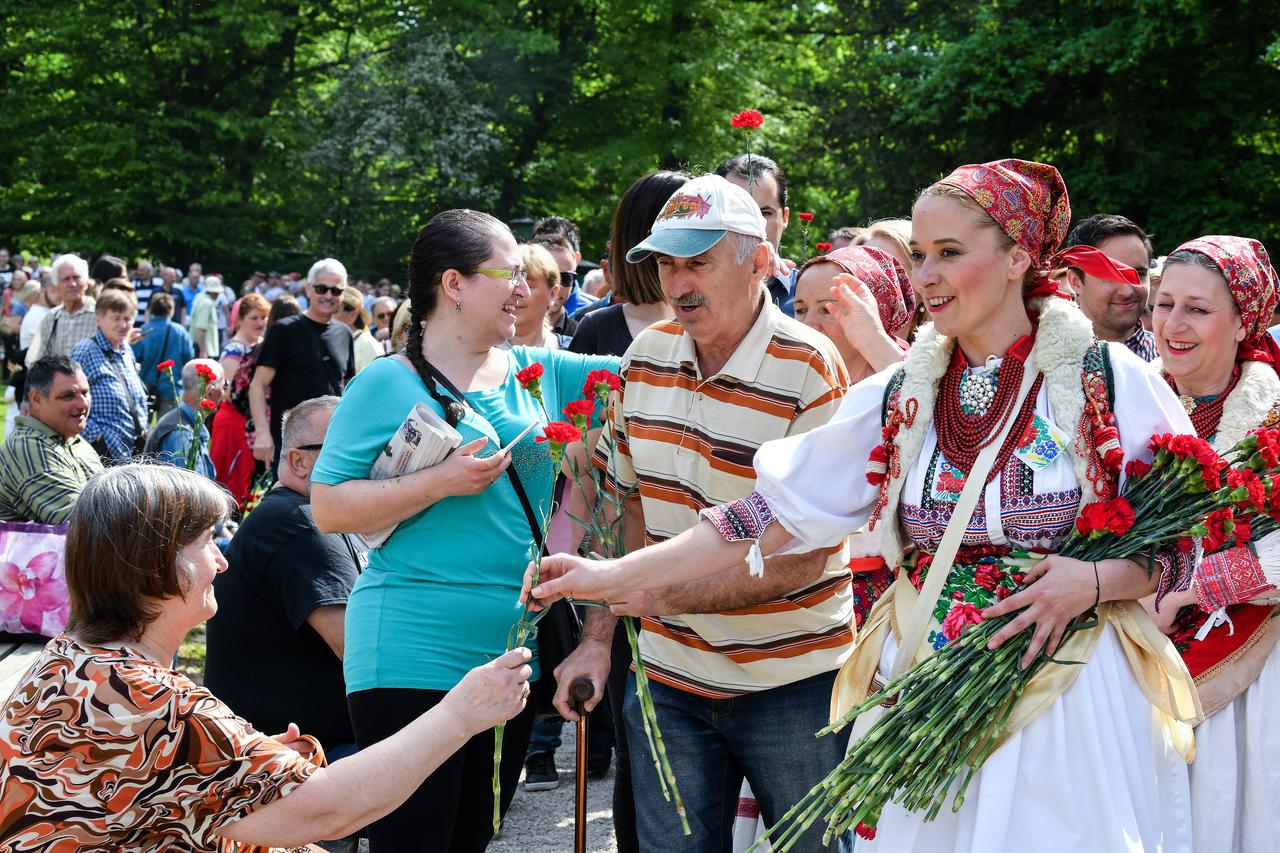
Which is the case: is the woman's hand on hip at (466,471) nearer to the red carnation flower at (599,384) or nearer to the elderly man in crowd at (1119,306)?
the red carnation flower at (599,384)

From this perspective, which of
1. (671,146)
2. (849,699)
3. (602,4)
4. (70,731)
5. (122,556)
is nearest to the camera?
(70,731)

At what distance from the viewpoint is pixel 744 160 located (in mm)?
5414

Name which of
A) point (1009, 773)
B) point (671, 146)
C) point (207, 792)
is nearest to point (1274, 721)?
point (1009, 773)

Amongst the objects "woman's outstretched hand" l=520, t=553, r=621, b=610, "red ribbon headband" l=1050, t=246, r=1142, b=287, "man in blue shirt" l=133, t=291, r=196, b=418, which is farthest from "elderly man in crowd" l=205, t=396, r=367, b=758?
"man in blue shirt" l=133, t=291, r=196, b=418

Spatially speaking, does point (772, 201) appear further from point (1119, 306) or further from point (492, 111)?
point (492, 111)

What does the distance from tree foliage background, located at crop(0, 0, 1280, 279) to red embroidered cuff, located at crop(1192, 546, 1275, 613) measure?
16.8m

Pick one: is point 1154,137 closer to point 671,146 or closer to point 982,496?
point 671,146

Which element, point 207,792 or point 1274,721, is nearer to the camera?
point 207,792

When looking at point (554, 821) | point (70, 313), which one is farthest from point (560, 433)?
point (70, 313)

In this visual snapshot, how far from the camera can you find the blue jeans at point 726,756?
3.16 meters

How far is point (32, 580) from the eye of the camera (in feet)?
21.3

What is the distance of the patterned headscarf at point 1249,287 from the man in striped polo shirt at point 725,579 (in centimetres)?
122

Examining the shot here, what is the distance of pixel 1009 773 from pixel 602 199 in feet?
94.6

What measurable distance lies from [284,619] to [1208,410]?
10.00 ft
